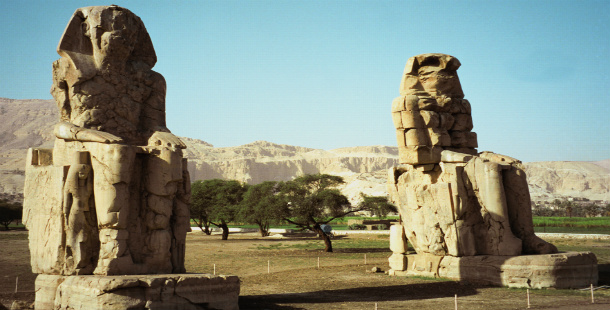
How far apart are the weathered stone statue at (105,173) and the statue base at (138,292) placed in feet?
0.16

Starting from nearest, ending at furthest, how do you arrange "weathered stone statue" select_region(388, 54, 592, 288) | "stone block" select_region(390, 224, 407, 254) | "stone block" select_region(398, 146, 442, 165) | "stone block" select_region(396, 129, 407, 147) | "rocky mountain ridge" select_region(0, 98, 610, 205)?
"weathered stone statue" select_region(388, 54, 592, 288) < "stone block" select_region(398, 146, 442, 165) < "stone block" select_region(396, 129, 407, 147) < "stone block" select_region(390, 224, 407, 254) < "rocky mountain ridge" select_region(0, 98, 610, 205)

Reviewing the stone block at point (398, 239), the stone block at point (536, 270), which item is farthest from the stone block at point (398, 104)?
the stone block at point (536, 270)

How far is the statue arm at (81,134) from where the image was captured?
9.05 m

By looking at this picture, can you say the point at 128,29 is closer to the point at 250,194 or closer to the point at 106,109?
the point at 106,109

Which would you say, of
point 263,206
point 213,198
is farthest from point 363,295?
point 213,198

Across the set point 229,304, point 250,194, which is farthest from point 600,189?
point 229,304

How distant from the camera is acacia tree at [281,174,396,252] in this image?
27.9 m

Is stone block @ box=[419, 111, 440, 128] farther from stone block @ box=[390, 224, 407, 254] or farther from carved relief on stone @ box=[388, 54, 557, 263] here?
stone block @ box=[390, 224, 407, 254]

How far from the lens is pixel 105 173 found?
8.91 metres

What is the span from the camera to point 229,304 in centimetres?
889

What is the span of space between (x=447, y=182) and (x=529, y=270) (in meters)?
2.69

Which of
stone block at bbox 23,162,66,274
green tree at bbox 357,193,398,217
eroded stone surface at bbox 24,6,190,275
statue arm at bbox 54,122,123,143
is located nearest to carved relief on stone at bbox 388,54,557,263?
eroded stone surface at bbox 24,6,190,275

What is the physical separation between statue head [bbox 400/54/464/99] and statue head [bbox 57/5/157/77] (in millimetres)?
7433

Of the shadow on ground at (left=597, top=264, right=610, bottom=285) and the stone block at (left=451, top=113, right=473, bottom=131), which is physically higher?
the stone block at (left=451, top=113, right=473, bottom=131)
